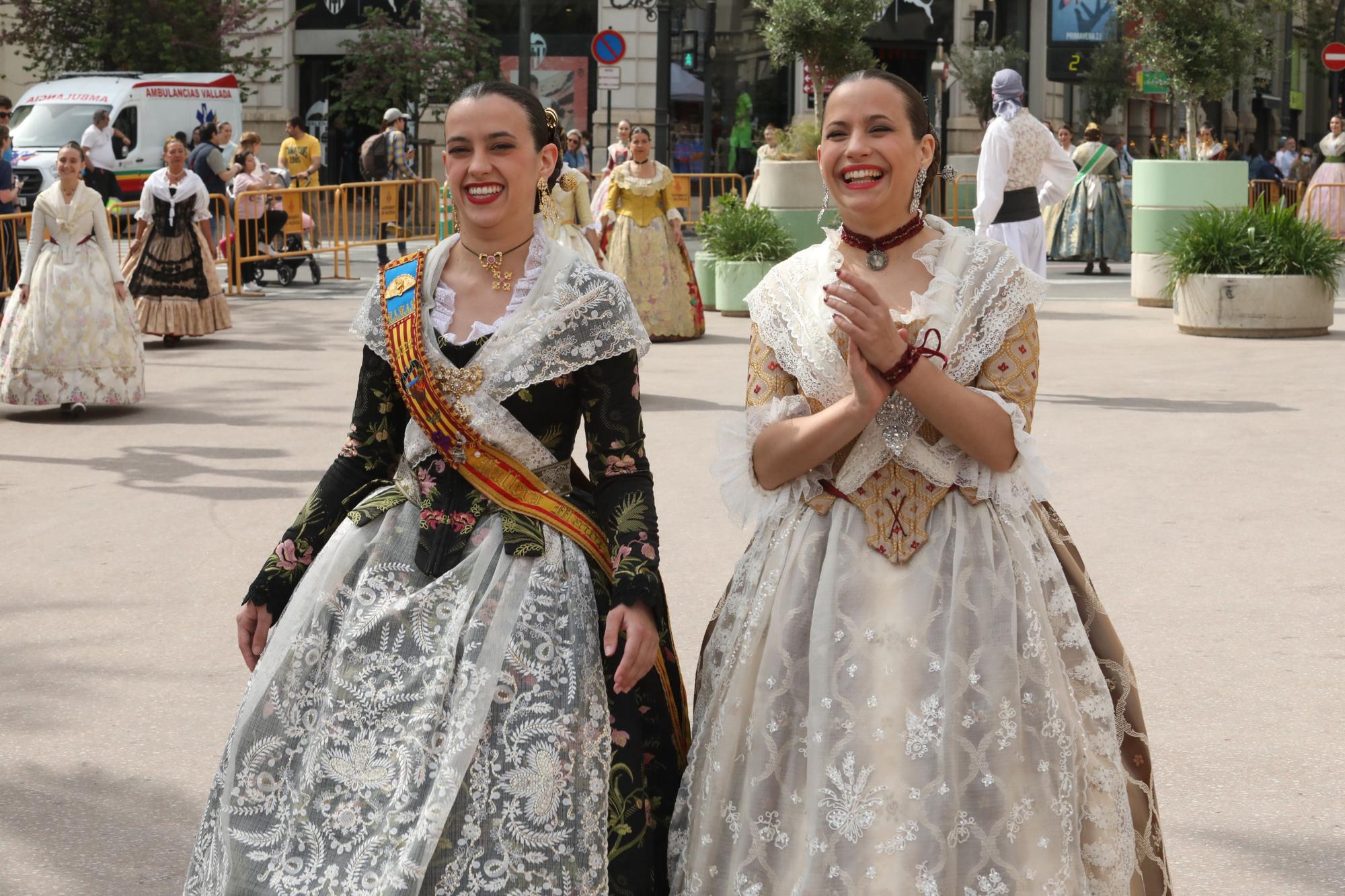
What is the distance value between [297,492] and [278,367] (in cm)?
499

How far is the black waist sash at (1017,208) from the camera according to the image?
11.0 meters

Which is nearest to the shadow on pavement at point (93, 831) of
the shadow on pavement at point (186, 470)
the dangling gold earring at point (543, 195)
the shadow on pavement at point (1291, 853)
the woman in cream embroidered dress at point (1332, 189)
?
the dangling gold earring at point (543, 195)

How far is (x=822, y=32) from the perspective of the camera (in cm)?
2123

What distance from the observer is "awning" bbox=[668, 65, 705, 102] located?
3528 centimetres

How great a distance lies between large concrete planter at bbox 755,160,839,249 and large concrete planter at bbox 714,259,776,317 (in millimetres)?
1139

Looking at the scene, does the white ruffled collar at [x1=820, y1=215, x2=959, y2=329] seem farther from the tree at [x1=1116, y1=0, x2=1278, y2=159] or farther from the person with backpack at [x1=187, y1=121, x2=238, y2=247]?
the person with backpack at [x1=187, y1=121, x2=238, y2=247]

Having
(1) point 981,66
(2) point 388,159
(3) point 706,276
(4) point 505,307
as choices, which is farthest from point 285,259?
(1) point 981,66

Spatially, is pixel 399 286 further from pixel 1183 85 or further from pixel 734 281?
pixel 1183 85

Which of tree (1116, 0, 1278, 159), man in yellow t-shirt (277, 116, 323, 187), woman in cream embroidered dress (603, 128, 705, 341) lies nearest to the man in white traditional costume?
woman in cream embroidered dress (603, 128, 705, 341)

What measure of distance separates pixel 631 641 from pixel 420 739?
1.33 ft

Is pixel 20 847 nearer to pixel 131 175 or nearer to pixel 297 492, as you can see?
pixel 297 492

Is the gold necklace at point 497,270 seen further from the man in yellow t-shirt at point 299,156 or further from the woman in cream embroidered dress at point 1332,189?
the man in yellow t-shirt at point 299,156

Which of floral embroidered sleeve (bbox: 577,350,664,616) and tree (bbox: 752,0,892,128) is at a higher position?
tree (bbox: 752,0,892,128)

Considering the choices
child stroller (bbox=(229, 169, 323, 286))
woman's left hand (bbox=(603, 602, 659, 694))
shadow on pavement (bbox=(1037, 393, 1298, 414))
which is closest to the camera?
woman's left hand (bbox=(603, 602, 659, 694))
